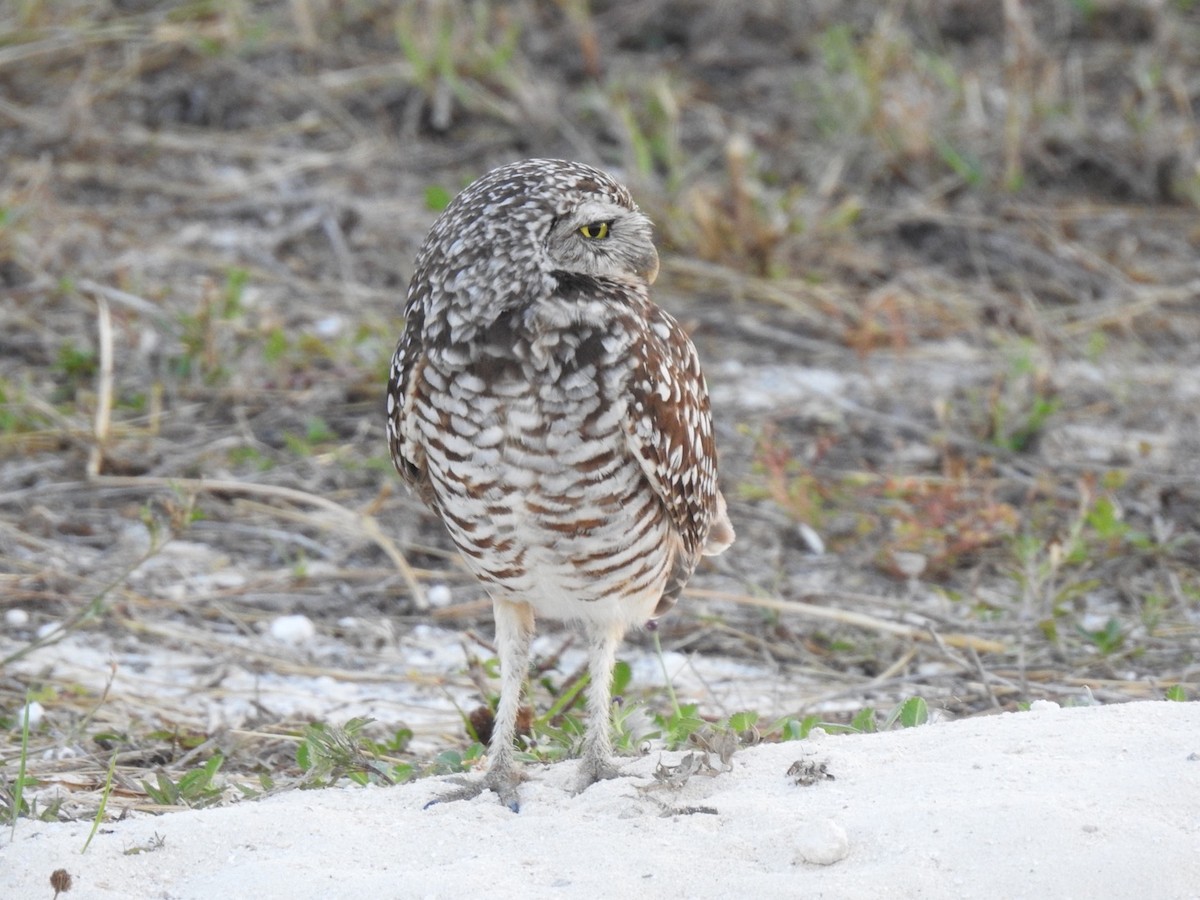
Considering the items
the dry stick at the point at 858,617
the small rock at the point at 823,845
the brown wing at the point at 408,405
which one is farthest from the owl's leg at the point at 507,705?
the dry stick at the point at 858,617

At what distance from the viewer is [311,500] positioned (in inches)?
207

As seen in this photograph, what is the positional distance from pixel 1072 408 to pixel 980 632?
1902 mm

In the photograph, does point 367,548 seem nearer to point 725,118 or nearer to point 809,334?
point 809,334

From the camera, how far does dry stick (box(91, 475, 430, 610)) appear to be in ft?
16.9

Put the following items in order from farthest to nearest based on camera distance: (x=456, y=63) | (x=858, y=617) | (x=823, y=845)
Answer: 1. (x=456, y=63)
2. (x=858, y=617)
3. (x=823, y=845)

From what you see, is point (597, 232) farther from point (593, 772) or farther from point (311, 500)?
point (311, 500)

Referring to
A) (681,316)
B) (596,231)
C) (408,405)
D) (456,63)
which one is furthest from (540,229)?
(456,63)

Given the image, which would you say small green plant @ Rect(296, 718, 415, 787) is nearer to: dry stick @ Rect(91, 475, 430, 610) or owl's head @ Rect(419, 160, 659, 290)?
owl's head @ Rect(419, 160, 659, 290)

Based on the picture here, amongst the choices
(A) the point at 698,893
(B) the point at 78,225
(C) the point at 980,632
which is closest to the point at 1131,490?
(C) the point at 980,632

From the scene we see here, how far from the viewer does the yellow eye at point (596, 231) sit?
3.62m

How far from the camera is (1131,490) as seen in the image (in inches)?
233

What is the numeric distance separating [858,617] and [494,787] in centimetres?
157

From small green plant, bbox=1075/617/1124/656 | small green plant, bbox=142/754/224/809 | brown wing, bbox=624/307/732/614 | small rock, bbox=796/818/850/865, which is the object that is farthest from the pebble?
small rock, bbox=796/818/850/865

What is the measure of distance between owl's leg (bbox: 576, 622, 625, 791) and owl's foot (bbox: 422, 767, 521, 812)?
151 mm
